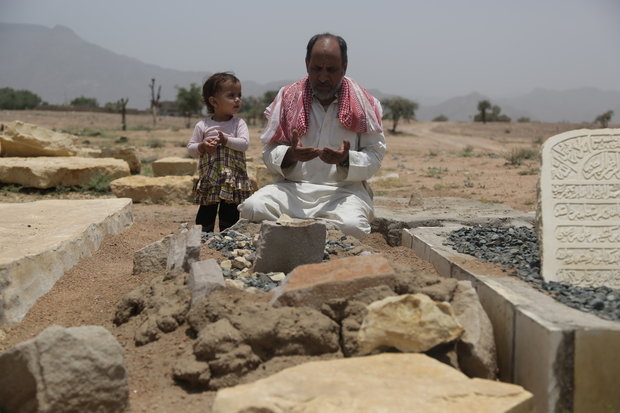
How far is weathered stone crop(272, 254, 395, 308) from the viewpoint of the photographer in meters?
2.69

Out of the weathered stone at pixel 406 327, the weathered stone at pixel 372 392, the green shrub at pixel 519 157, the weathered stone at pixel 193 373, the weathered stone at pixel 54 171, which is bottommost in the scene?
the weathered stone at pixel 193 373

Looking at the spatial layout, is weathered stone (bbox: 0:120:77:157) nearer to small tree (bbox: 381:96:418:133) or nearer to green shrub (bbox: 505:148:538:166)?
green shrub (bbox: 505:148:538:166)

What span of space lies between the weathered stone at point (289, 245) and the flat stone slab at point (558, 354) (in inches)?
46.2

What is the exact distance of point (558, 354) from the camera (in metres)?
2.23

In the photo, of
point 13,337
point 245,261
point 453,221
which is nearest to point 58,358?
point 13,337

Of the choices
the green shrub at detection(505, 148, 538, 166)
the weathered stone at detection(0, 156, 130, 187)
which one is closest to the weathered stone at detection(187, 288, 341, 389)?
the weathered stone at detection(0, 156, 130, 187)

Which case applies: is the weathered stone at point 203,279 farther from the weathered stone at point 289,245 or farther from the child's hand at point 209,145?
the child's hand at point 209,145

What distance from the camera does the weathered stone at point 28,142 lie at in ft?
32.6

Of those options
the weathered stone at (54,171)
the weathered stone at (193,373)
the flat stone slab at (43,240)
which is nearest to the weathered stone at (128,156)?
the weathered stone at (54,171)

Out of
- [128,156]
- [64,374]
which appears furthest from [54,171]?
[64,374]

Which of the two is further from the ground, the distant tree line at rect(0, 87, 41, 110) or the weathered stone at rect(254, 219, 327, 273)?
the distant tree line at rect(0, 87, 41, 110)

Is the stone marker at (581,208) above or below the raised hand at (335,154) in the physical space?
below

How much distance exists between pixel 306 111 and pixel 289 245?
1.53 m

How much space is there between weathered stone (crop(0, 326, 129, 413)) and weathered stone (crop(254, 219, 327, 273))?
4.16 ft
